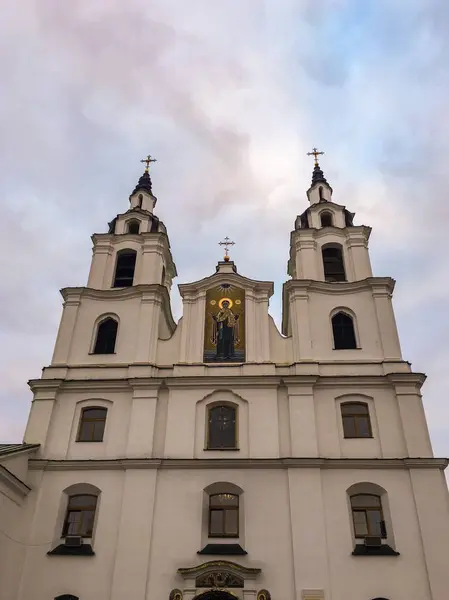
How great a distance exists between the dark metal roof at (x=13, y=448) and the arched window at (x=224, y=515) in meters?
6.19

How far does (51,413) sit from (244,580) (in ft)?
28.3

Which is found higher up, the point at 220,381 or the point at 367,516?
the point at 220,381

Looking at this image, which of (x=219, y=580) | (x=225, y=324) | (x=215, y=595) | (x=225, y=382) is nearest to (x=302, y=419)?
(x=225, y=382)

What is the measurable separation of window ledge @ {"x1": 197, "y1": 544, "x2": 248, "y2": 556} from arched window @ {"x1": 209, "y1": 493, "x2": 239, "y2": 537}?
1.39 ft

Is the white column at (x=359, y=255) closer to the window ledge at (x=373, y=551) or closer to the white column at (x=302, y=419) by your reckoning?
the white column at (x=302, y=419)

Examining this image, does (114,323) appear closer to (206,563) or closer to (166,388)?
(166,388)

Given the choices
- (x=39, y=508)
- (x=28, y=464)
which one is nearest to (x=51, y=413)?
(x=28, y=464)

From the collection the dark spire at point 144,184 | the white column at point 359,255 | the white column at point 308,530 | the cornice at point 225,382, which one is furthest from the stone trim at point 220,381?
the dark spire at point 144,184

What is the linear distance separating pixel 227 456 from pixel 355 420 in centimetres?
456

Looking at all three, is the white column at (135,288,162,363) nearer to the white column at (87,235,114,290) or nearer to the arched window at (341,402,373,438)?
the white column at (87,235,114,290)

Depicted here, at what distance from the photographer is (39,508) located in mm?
17641

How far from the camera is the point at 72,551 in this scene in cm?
1672

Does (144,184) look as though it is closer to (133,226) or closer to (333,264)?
(133,226)

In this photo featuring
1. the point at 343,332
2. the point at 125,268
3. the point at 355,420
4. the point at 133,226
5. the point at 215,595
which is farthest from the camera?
the point at 133,226
